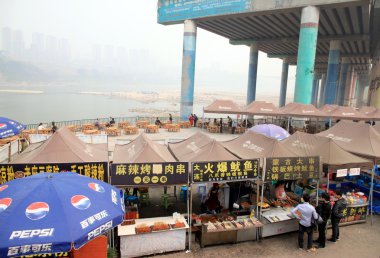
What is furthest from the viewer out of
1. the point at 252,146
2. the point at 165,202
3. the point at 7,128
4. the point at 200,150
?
the point at 7,128

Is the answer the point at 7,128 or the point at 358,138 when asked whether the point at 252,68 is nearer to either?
the point at 358,138

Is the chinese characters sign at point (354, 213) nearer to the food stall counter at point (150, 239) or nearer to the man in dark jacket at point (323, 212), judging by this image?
the man in dark jacket at point (323, 212)

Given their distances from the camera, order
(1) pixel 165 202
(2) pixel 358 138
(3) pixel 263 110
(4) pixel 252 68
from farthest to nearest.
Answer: (4) pixel 252 68 < (3) pixel 263 110 < (2) pixel 358 138 < (1) pixel 165 202

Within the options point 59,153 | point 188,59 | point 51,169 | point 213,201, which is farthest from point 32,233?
point 188,59

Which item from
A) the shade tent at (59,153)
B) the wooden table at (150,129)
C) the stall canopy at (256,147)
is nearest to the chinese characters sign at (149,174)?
the shade tent at (59,153)

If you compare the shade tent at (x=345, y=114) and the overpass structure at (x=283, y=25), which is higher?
the overpass structure at (x=283, y=25)

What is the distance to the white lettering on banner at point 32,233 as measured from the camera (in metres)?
3.66

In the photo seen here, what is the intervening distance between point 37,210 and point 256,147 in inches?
317

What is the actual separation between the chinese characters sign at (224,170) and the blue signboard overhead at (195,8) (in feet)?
79.8

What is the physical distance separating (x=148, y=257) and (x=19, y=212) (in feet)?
15.1

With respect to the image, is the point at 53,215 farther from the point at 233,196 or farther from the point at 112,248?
the point at 233,196

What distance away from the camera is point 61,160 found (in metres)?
8.37

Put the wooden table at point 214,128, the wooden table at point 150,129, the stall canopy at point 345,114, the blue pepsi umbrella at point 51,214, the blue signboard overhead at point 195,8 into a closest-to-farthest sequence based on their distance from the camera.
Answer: the blue pepsi umbrella at point 51,214 < the stall canopy at point 345,114 < the wooden table at point 150,129 < the wooden table at point 214,128 < the blue signboard overhead at point 195,8

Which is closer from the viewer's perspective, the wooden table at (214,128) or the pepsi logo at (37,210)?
the pepsi logo at (37,210)
